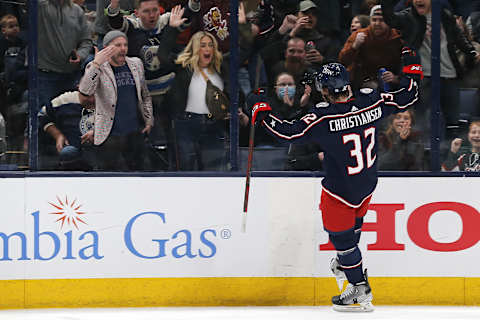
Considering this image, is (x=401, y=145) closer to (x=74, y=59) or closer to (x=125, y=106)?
(x=125, y=106)

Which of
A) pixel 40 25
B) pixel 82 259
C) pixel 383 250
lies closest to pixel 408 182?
pixel 383 250

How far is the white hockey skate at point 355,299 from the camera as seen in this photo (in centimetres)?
476

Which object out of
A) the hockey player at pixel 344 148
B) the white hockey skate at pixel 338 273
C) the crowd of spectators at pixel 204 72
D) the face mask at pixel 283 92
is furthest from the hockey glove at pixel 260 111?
the white hockey skate at pixel 338 273

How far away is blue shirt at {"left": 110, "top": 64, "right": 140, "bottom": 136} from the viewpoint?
16.7 feet

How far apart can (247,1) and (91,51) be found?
3.53ft

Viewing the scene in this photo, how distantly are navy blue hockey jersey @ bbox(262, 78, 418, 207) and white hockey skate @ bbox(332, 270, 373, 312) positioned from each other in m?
0.52

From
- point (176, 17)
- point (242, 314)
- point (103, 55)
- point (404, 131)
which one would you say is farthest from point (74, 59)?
point (404, 131)

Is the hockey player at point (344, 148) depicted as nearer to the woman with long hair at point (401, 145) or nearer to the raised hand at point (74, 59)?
the woman with long hair at point (401, 145)

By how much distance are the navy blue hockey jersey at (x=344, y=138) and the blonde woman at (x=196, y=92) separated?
67 cm

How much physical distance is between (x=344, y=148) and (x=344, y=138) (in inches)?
2.4

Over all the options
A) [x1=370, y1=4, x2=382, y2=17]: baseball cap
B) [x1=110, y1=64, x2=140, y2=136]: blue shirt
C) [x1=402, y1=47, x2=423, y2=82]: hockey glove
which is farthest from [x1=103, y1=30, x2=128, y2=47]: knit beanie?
[x1=402, y1=47, x2=423, y2=82]: hockey glove

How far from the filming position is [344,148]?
15.2 ft

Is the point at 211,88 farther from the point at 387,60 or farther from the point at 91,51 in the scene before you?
the point at 387,60

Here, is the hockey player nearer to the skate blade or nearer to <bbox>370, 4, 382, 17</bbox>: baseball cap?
the skate blade
